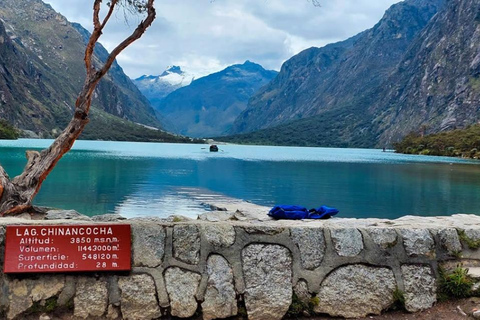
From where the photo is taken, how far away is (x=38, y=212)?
1312 cm

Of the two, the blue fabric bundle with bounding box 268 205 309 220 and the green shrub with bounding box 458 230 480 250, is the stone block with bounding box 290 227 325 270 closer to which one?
the green shrub with bounding box 458 230 480 250

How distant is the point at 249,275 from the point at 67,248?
2366 mm

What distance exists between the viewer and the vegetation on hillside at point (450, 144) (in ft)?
345

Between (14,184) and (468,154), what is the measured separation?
108 m

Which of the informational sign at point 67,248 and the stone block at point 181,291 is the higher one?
the informational sign at point 67,248

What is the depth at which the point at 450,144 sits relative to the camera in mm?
117938

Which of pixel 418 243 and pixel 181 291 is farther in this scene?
pixel 418 243

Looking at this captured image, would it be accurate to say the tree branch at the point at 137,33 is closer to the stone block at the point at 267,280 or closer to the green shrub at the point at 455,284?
the stone block at the point at 267,280

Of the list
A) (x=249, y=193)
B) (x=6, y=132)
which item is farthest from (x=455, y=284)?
(x=6, y=132)

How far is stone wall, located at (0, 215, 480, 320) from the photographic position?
5.86 metres

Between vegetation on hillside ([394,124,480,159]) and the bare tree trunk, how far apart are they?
10137cm

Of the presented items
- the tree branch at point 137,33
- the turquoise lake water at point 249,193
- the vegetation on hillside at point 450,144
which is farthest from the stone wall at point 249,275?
the vegetation on hillside at point 450,144

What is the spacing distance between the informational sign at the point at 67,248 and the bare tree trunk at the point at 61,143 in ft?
23.2

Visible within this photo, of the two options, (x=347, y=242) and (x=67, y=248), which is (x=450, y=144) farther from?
(x=67, y=248)
